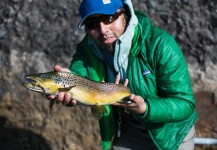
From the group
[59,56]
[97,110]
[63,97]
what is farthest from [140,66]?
[59,56]

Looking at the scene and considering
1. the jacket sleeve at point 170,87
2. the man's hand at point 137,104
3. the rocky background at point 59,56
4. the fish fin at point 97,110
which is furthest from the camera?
the rocky background at point 59,56

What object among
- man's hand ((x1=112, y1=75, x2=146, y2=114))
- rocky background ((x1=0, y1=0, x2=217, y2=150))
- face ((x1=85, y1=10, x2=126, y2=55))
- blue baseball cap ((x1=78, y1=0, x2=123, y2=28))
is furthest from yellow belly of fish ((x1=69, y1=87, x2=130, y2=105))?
rocky background ((x1=0, y1=0, x2=217, y2=150))

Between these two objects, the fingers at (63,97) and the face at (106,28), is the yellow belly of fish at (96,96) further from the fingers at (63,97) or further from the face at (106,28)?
the face at (106,28)

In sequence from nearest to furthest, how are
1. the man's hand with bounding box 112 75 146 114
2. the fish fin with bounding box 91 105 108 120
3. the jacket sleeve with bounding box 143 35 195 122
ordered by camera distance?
the man's hand with bounding box 112 75 146 114 < the jacket sleeve with bounding box 143 35 195 122 < the fish fin with bounding box 91 105 108 120

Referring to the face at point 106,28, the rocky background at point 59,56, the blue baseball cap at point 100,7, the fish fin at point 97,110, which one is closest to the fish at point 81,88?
the fish fin at point 97,110

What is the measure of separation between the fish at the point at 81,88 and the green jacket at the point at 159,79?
0.14 meters

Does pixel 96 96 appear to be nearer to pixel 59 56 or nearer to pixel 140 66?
pixel 140 66

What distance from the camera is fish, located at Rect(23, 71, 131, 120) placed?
10.2 ft

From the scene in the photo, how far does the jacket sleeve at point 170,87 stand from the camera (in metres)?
3.18

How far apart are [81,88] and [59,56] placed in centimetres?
186

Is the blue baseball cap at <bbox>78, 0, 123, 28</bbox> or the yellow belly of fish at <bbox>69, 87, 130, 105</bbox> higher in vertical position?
the blue baseball cap at <bbox>78, 0, 123, 28</bbox>

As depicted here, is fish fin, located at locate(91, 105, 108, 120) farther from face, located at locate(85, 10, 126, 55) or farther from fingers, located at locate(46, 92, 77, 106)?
face, located at locate(85, 10, 126, 55)

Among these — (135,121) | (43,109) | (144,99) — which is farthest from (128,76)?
(43,109)

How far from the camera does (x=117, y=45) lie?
10.5ft
